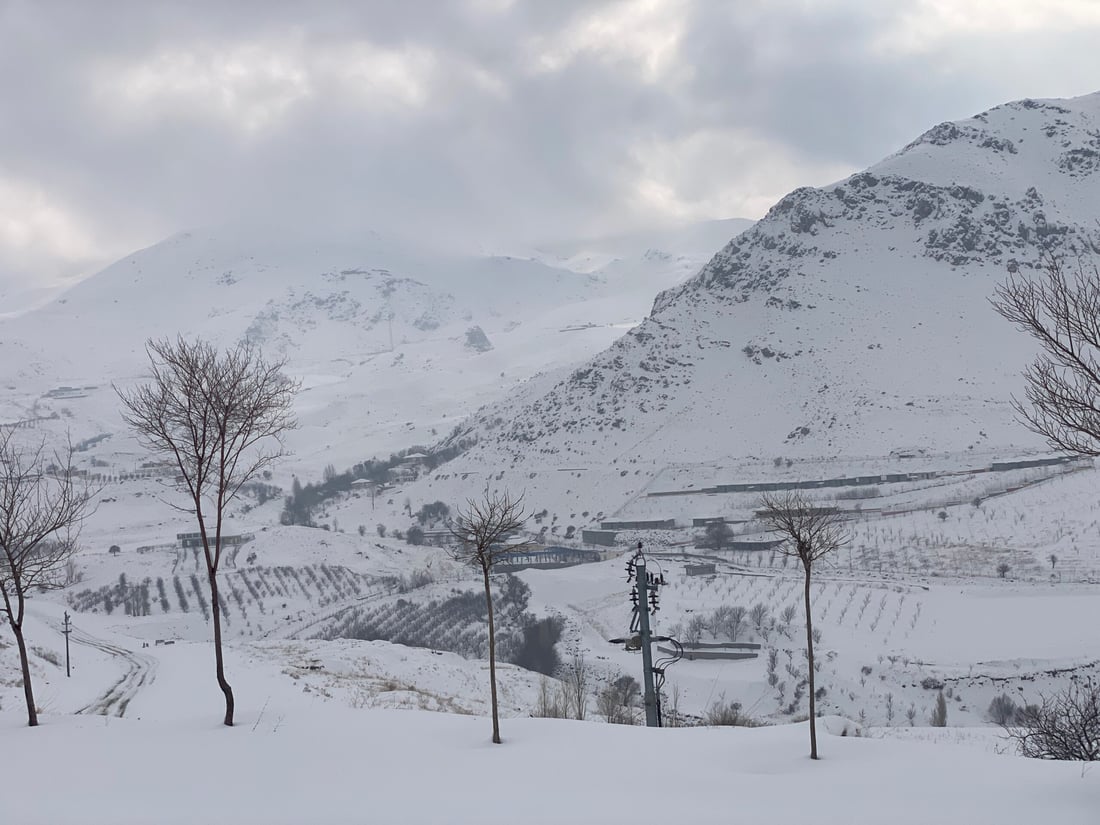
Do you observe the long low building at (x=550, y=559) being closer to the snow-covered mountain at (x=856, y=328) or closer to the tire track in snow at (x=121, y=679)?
the snow-covered mountain at (x=856, y=328)

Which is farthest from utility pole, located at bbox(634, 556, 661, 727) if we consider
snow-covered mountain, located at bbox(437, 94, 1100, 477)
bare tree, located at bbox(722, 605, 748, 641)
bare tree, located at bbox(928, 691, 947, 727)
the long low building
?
snow-covered mountain, located at bbox(437, 94, 1100, 477)

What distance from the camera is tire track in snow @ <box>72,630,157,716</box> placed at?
748 inches

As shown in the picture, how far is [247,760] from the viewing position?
8.64 metres

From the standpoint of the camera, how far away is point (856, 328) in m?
118

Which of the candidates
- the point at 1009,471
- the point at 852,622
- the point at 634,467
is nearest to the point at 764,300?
the point at 634,467

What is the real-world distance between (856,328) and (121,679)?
112705 millimetres

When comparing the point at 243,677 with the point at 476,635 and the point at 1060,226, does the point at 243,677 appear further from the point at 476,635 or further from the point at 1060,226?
the point at 1060,226

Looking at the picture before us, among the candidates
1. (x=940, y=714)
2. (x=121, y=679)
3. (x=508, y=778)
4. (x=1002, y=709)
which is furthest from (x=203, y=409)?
(x=1002, y=709)

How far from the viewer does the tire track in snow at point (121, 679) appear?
19000 mm

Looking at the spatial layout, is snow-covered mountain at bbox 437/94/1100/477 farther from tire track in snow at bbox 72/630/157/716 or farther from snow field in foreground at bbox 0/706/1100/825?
snow field in foreground at bbox 0/706/1100/825

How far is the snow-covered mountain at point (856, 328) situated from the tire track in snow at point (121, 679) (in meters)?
68.4

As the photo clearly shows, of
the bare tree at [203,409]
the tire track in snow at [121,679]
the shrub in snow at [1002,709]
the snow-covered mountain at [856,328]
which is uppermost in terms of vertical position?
the snow-covered mountain at [856,328]

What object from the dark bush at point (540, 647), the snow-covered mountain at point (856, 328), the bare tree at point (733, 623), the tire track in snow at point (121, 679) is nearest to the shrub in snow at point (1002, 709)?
the bare tree at point (733, 623)

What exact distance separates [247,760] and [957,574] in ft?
165
